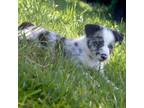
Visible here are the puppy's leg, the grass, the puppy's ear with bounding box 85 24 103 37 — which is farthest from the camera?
the puppy's ear with bounding box 85 24 103 37

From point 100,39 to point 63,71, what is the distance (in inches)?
17.0

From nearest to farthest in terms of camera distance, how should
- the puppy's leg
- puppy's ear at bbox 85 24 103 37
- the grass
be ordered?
the grass, the puppy's leg, puppy's ear at bbox 85 24 103 37

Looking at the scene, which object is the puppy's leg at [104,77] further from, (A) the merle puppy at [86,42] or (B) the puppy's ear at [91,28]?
(B) the puppy's ear at [91,28]

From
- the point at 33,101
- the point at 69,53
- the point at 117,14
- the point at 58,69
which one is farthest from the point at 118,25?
the point at 33,101

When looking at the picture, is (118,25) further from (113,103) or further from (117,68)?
(113,103)

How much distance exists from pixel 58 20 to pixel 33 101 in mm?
747

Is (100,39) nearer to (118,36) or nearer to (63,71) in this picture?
(118,36)

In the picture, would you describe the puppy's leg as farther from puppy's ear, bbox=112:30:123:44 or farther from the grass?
puppy's ear, bbox=112:30:123:44

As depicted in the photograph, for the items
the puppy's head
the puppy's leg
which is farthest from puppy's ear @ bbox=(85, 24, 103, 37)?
the puppy's leg

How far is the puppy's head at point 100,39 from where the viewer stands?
340cm

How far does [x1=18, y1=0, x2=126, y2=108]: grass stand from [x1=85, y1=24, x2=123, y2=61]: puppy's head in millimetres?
44

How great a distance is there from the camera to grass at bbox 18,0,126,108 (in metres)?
2.93

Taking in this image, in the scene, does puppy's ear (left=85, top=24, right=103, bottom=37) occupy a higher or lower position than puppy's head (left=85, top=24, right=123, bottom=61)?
higher
